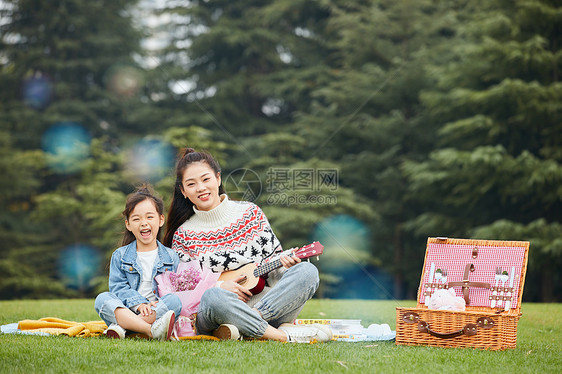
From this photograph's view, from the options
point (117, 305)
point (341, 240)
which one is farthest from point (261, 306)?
point (341, 240)

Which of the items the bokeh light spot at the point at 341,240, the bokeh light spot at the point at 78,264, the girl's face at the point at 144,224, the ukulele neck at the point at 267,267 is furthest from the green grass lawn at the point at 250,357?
the bokeh light spot at the point at 78,264

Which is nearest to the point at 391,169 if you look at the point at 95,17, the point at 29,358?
the point at 95,17

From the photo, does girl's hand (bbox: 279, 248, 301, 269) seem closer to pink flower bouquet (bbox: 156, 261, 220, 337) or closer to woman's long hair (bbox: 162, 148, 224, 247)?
pink flower bouquet (bbox: 156, 261, 220, 337)

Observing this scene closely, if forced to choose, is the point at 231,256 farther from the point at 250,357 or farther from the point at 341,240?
the point at 341,240

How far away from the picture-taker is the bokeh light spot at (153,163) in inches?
488

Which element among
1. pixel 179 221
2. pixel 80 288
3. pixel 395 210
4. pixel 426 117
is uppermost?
pixel 426 117

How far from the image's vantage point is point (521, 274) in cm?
345

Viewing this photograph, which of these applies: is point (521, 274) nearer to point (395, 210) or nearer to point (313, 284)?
point (313, 284)

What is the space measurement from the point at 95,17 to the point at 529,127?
34.0 ft

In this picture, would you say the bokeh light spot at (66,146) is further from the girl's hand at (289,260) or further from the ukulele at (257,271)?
the girl's hand at (289,260)

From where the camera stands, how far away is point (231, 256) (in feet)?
12.0

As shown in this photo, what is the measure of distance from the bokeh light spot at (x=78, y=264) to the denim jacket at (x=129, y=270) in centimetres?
981

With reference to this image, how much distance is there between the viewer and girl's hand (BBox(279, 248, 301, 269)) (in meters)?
3.43

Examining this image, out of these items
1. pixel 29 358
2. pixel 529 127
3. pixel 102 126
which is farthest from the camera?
pixel 102 126
